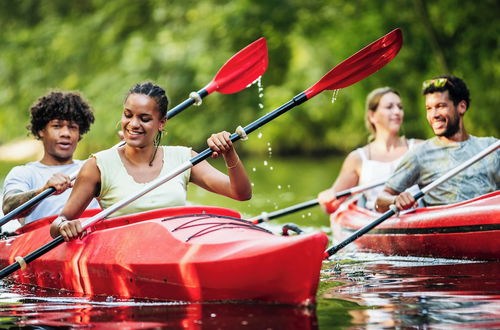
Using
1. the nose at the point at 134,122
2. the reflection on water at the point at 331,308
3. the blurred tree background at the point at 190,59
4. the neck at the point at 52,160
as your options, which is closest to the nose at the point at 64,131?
the neck at the point at 52,160

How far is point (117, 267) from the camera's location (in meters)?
4.32

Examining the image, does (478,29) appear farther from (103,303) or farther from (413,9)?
(103,303)

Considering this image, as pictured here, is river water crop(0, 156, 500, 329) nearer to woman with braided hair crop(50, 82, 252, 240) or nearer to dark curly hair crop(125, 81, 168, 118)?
woman with braided hair crop(50, 82, 252, 240)

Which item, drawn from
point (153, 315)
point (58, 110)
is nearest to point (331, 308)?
point (153, 315)

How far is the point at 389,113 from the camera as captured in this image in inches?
283

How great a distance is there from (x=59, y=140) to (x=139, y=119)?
1509mm

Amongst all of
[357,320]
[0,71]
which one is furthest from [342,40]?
[357,320]

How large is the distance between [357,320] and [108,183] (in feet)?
5.08

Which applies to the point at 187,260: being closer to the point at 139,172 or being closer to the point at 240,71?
the point at 139,172

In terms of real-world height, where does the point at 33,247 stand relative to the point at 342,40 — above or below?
below

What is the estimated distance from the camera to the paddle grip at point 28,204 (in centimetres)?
525

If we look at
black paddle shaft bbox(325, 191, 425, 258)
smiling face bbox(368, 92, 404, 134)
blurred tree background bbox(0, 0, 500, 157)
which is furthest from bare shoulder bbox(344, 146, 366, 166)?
blurred tree background bbox(0, 0, 500, 157)

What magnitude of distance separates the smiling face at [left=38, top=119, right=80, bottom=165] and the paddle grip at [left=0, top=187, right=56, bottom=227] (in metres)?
0.57

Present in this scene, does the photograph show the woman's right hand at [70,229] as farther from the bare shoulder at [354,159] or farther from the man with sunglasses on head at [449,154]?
the bare shoulder at [354,159]
